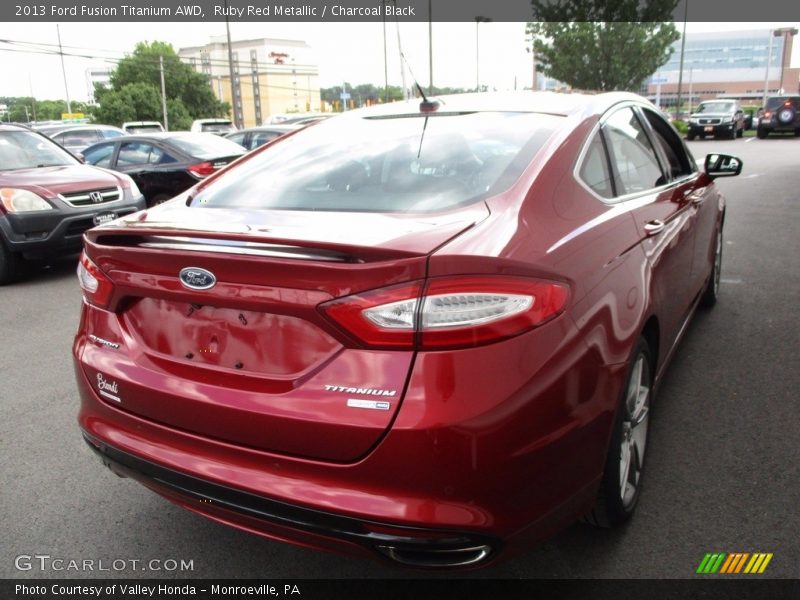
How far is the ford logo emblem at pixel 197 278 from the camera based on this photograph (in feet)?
6.39

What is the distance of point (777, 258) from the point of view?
707 centimetres

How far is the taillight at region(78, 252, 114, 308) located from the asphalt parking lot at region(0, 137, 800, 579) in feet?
3.15

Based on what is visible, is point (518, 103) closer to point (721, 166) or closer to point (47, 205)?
point (721, 166)

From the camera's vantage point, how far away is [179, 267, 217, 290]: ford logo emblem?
1.95 meters

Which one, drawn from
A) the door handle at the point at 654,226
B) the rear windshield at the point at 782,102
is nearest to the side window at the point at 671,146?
the door handle at the point at 654,226

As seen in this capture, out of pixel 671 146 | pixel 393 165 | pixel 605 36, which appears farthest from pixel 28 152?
pixel 605 36

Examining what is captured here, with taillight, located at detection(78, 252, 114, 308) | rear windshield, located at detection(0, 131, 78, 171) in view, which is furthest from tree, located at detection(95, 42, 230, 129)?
taillight, located at detection(78, 252, 114, 308)

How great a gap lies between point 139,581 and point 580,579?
4.95 ft

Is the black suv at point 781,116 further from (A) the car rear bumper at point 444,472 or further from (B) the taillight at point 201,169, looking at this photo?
(A) the car rear bumper at point 444,472

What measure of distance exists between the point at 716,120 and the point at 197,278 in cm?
3289

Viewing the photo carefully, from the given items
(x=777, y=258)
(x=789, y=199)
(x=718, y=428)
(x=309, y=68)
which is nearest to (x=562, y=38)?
(x=789, y=199)

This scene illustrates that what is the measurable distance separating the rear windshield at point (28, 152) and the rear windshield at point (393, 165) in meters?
5.98

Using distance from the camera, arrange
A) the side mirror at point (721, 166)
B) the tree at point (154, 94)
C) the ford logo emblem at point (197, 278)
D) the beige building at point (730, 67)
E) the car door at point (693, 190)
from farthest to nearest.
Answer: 1. the beige building at point (730, 67)
2. the tree at point (154, 94)
3. the side mirror at point (721, 166)
4. the car door at point (693, 190)
5. the ford logo emblem at point (197, 278)

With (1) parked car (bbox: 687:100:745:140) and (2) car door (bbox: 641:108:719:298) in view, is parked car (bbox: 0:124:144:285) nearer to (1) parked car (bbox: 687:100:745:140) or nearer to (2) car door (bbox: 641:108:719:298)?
(2) car door (bbox: 641:108:719:298)
